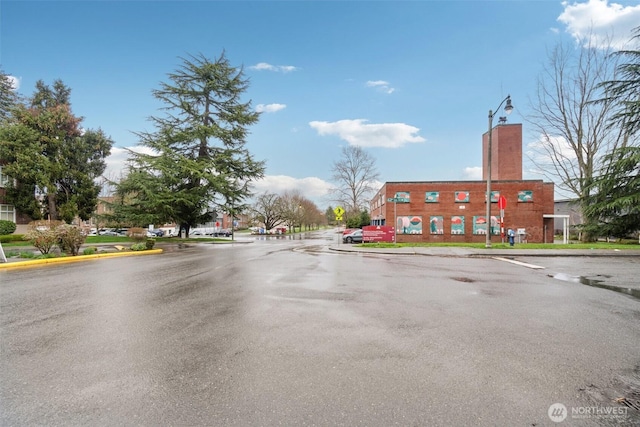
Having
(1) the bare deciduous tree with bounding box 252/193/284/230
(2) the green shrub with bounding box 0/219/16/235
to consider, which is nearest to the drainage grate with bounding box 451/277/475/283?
(2) the green shrub with bounding box 0/219/16/235

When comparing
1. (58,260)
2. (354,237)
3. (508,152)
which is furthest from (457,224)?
(58,260)

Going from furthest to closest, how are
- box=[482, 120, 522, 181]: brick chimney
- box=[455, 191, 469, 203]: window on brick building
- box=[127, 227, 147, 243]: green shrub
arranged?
1. box=[482, 120, 522, 181]: brick chimney
2. box=[455, 191, 469, 203]: window on brick building
3. box=[127, 227, 147, 243]: green shrub

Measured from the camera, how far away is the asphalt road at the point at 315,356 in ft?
9.06

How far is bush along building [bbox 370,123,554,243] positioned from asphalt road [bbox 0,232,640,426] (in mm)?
25067

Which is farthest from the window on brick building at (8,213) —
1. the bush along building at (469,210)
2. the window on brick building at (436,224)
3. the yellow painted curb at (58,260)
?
the window on brick building at (436,224)

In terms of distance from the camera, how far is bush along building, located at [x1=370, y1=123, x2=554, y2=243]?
104 ft

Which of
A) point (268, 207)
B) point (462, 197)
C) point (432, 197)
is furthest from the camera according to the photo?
point (268, 207)

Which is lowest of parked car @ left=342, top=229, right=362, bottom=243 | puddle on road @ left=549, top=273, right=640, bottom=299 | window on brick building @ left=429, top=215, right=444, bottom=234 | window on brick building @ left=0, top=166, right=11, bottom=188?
puddle on road @ left=549, top=273, right=640, bottom=299

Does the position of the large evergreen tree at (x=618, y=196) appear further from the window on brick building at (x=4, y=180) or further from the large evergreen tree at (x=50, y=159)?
the window on brick building at (x=4, y=180)

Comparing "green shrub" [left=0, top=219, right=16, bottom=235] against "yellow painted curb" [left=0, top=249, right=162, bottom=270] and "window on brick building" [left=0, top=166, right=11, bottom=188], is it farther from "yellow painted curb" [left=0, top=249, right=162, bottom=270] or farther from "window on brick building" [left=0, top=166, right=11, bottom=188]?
"yellow painted curb" [left=0, top=249, right=162, bottom=270]

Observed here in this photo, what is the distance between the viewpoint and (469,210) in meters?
31.8

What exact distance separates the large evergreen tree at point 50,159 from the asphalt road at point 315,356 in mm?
30372

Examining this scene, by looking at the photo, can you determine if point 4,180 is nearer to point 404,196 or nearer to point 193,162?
point 193,162

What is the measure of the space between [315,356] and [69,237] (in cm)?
1631
